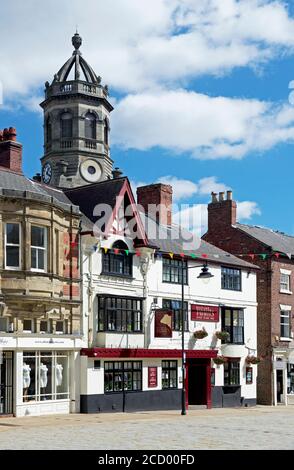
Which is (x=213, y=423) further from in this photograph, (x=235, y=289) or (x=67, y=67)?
(x=67, y=67)

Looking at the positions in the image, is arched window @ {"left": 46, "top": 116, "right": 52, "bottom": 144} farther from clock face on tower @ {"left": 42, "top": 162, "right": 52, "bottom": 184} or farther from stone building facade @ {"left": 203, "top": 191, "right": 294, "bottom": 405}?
stone building facade @ {"left": 203, "top": 191, "right": 294, "bottom": 405}

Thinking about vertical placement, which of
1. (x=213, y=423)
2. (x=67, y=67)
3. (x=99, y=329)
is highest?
(x=67, y=67)

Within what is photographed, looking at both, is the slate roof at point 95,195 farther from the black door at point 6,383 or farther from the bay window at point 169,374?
the black door at point 6,383

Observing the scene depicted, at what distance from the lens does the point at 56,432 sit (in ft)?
85.0

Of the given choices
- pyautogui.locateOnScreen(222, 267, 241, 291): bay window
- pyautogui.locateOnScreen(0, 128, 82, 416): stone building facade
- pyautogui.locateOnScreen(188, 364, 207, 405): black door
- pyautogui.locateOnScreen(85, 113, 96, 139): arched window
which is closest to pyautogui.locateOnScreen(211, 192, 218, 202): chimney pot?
pyautogui.locateOnScreen(222, 267, 241, 291): bay window

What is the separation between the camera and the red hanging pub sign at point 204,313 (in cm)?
4328

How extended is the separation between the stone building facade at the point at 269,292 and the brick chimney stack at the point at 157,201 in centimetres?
625

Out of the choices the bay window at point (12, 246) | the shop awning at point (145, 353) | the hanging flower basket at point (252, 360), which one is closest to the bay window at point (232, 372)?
the hanging flower basket at point (252, 360)

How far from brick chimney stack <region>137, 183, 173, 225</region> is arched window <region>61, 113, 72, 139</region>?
2908 cm

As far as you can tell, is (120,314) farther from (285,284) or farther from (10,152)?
(285,284)

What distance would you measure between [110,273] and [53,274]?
457 cm

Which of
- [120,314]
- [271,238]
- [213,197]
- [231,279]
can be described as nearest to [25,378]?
[120,314]

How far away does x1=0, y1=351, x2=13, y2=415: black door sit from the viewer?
32.9 metres
